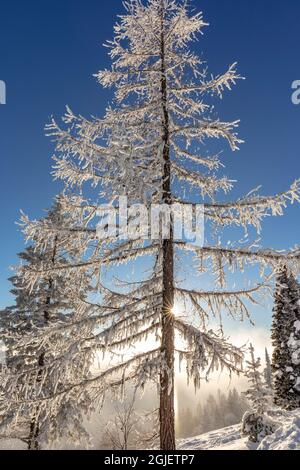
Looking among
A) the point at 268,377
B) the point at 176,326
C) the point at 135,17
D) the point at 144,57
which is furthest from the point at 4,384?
the point at 268,377

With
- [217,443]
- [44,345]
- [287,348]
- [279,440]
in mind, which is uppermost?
[287,348]

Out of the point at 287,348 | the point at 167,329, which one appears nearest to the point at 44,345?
the point at 167,329

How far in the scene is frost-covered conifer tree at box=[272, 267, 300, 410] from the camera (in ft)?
98.0

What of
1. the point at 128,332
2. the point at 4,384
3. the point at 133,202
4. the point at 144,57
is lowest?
the point at 4,384

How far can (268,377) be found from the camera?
61031mm

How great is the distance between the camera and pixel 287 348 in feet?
102

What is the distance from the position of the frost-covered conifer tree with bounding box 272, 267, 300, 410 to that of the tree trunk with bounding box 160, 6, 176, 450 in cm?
2333

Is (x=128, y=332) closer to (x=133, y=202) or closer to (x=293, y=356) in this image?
(x=133, y=202)

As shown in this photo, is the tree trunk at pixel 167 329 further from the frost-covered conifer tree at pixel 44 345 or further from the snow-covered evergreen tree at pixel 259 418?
the snow-covered evergreen tree at pixel 259 418

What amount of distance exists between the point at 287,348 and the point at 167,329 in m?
26.8

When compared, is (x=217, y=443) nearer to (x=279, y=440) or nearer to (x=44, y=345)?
(x=279, y=440)

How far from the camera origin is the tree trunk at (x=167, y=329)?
24.3 ft

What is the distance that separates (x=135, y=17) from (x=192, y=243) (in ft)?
19.8

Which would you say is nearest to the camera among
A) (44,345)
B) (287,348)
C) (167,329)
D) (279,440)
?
(167,329)
